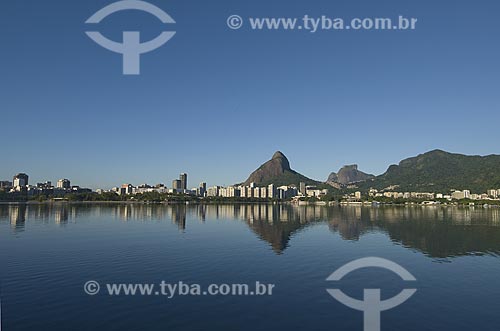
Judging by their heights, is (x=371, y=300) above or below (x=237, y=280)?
below

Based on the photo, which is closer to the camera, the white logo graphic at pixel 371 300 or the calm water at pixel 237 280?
the calm water at pixel 237 280

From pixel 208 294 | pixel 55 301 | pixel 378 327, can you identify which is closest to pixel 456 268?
pixel 378 327

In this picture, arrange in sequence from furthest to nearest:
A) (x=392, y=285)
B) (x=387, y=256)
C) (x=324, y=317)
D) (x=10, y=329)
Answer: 1. (x=387, y=256)
2. (x=392, y=285)
3. (x=324, y=317)
4. (x=10, y=329)

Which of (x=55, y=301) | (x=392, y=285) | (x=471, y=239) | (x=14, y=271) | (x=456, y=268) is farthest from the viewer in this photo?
(x=471, y=239)

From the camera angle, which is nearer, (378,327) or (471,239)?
(378,327)

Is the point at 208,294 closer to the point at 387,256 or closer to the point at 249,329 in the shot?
the point at 249,329

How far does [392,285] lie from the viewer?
82.1 feet

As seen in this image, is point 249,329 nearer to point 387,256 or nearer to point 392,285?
point 392,285

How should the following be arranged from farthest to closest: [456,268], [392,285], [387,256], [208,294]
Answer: [387,256] < [456,268] < [392,285] < [208,294]

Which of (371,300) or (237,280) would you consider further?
(237,280)

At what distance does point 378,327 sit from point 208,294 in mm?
10238

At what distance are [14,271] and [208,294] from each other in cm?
1645

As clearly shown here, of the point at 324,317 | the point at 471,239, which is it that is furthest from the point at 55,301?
the point at 471,239

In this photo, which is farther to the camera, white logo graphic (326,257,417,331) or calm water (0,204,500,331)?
white logo graphic (326,257,417,331)
